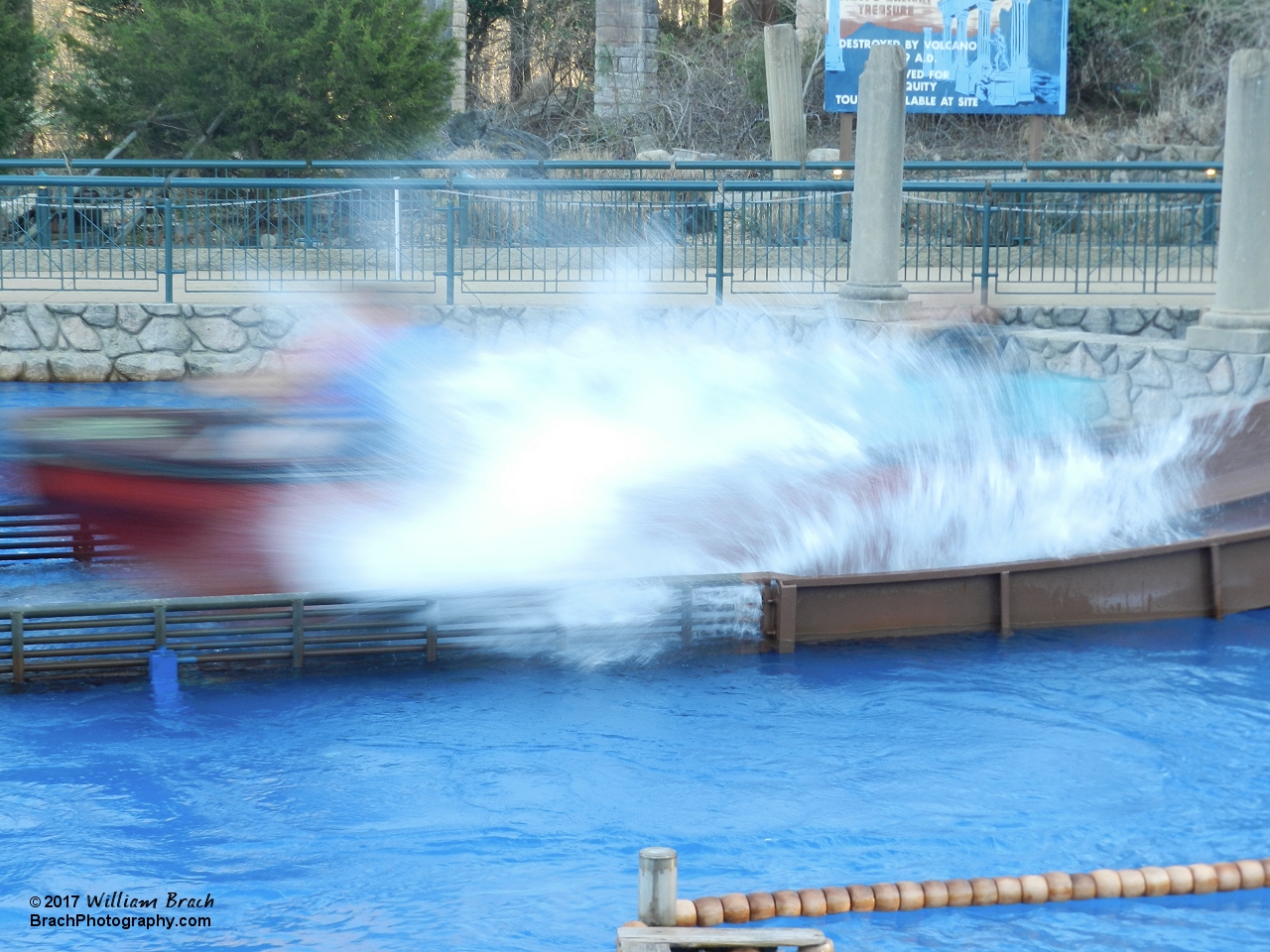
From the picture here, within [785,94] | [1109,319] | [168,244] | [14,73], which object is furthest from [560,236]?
[14,73]

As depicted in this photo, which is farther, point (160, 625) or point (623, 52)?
point (623, 52)

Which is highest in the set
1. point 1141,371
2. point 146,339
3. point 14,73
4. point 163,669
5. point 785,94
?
point 14,73

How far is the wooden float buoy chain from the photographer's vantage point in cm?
552

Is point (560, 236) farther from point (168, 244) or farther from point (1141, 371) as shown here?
point (1141, 371)

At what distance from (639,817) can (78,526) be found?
598 cm

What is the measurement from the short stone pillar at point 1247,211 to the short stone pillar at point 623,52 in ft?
64.7

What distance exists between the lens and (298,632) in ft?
29.3

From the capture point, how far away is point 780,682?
29.7 ft

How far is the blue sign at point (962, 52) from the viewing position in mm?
22328

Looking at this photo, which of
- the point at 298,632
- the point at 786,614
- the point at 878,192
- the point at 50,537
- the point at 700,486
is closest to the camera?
the point at 298,632

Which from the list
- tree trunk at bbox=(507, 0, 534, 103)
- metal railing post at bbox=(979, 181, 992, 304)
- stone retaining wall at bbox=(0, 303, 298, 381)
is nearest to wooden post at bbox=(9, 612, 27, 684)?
stone retaining wall at bbox=(0, 303, 298, 381)

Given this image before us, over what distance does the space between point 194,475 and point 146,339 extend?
899cm

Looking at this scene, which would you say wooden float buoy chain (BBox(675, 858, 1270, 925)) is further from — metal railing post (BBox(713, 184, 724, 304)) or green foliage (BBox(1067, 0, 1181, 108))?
green foliage (BBox(1067, 0, 1181, 108))

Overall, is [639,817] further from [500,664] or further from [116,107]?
[116,107]
